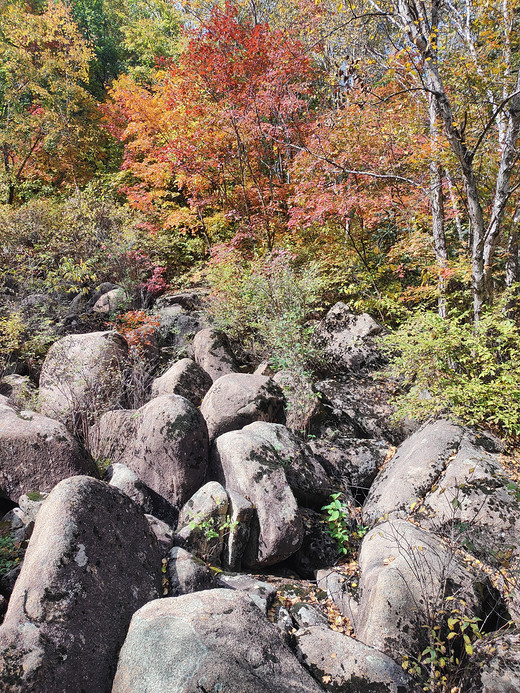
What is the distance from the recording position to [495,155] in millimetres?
5969

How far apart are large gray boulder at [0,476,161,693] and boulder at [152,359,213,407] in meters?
3.30

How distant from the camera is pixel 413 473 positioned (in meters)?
4.48

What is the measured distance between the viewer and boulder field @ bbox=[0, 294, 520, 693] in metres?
2.54

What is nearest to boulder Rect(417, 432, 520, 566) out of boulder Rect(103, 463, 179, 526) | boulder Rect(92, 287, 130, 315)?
boulder Rect(103, 463, 179, 526)

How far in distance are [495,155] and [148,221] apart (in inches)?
378

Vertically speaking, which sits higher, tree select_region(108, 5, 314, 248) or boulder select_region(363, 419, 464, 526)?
tree select_region(108, 5, 314, 248)

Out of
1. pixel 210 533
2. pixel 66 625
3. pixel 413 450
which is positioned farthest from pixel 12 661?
pixel 413 450

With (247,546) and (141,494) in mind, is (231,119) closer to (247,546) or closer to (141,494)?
(141,494)

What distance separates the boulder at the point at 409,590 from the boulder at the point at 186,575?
139 centimetres

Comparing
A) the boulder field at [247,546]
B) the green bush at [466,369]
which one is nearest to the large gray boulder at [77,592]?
the boulder field at [247,546]

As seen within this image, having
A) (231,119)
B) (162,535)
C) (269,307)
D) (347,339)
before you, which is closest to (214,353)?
(269,307)

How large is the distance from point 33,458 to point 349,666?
12.3 feet

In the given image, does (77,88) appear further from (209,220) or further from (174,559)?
(174,559)

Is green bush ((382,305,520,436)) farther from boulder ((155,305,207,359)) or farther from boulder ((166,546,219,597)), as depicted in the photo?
boulder ((155,305,207,359))
